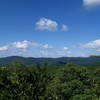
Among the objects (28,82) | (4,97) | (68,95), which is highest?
(28,82)

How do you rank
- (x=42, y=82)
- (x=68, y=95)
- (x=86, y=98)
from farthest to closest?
(x=68, y=95) → (x=86, y=98) → (x=42, y=82)

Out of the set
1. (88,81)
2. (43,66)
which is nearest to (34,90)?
(43,66)

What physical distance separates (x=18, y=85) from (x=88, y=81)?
146 meters

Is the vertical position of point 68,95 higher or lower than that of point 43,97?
lower

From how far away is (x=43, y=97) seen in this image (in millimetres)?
54906

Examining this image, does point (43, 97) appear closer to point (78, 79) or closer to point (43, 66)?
A: point (43, 66)

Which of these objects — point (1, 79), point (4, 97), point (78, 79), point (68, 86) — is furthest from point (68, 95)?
point (4, 97)

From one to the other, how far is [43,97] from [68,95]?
113343 mm

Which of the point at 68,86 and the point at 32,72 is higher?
the point at 32,72

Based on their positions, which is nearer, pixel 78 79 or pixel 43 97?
pixel 43 97

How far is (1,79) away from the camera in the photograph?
348 feet

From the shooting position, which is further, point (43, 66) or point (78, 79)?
point (78, 79)

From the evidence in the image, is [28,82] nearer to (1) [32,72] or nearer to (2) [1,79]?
(1) [32,72]

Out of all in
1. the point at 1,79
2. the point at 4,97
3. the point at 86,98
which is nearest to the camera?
the point at 4,97
